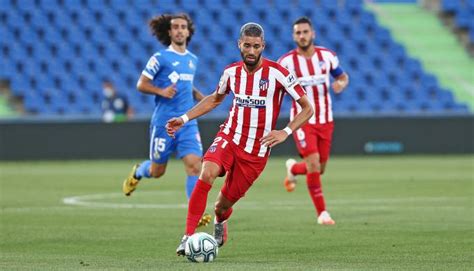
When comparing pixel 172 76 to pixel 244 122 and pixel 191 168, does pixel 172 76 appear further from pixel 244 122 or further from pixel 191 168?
pixel 244 122

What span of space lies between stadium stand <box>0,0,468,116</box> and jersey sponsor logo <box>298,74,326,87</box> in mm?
16841

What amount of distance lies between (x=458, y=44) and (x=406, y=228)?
Answer: 80.1ft

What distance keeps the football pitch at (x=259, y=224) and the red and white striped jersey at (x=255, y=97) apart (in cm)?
105

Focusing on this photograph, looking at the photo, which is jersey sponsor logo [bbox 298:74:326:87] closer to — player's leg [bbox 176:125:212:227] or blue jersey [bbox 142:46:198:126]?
blue jersey [bbox 142:46:198:126]

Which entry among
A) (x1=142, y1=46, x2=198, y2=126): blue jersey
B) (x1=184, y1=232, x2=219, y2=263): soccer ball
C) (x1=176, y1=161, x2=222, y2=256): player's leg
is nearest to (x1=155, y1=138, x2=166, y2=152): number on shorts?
(x1=142, y1=46, x2=198, y2=126): blue jersey

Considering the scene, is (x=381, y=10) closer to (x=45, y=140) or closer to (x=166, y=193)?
(x=45, y=140)

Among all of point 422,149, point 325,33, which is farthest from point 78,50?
point 422,149

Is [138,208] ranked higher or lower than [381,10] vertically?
lower

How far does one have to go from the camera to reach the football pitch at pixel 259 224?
923cm

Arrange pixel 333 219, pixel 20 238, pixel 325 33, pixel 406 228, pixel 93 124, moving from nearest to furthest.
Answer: pixel 20 238, pixel 406 228, pixel 333 219, pixel 93 124, pixel 325 33

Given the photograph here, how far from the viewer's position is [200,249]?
9.15 meters

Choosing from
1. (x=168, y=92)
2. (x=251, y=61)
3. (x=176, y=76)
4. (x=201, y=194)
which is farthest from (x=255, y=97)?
(x=176, y=76)

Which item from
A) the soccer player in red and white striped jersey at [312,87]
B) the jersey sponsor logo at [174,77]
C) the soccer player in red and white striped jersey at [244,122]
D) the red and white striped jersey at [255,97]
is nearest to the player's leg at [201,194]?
the soccer player in red and white striped jersey at [244,122]

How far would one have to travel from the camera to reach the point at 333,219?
13.2m
